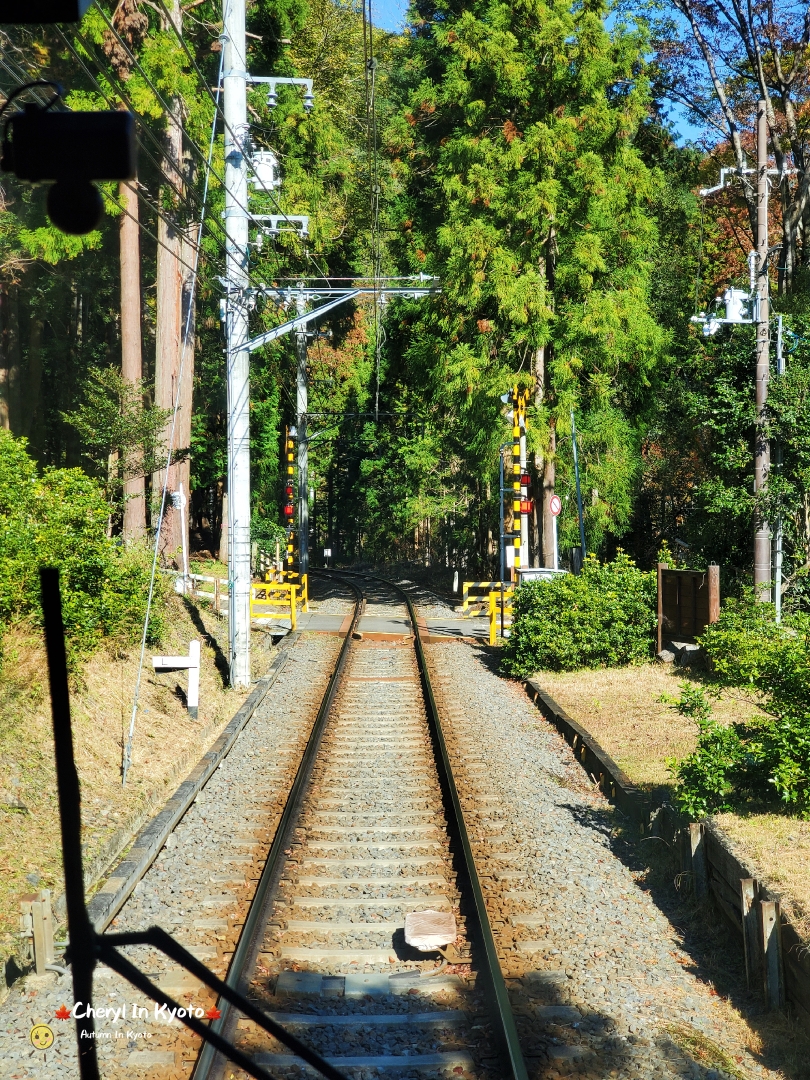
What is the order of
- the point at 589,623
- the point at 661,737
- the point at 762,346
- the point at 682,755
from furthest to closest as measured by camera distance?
the point at 762,346 < the point at 589,623 < the point at 661,737 < the point at 682,755

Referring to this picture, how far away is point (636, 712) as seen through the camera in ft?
40.2

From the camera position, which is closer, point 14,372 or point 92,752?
point 92,752

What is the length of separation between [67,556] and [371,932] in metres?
6.71

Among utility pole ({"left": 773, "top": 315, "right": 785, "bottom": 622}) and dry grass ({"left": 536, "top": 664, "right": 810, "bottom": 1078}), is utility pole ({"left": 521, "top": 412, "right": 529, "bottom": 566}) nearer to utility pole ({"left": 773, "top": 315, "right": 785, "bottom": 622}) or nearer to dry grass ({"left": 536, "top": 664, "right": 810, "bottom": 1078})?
utility pole ({"left": 773, "top": 315, "right": 785, "bottom": 622})

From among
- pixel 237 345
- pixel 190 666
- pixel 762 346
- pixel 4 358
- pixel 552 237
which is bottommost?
pixel 190 666

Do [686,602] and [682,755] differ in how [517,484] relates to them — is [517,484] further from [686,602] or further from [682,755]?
[682,755]

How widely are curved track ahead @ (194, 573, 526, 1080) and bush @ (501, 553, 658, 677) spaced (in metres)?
4.55

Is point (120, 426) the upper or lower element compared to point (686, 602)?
upper

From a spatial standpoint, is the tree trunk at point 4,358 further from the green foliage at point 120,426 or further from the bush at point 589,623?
the bush at point 589,623

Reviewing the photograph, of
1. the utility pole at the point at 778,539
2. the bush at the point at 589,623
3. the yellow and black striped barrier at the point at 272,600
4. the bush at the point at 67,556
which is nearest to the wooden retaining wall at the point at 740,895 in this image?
the bush at the point at 589,623

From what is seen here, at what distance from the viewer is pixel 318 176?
99.9 feet

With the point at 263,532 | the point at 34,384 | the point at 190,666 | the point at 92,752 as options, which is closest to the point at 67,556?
the point at 190,666

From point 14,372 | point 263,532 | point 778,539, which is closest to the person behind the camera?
point 778,539

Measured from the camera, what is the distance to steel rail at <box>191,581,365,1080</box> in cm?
482
